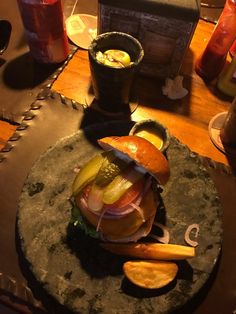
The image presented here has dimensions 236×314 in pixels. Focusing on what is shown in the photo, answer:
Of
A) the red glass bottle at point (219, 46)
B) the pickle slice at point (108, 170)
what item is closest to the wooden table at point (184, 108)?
the red glass bottle at point (219, 46)

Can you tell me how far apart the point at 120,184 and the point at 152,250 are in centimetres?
20

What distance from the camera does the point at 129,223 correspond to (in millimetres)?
859

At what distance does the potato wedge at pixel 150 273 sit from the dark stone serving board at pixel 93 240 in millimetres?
27

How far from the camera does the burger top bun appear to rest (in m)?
0.83

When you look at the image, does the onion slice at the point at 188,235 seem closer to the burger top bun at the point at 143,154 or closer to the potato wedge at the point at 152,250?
the potato wedge at the point at 152,250

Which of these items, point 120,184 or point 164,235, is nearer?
point 120,184

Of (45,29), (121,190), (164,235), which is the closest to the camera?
(121,190)

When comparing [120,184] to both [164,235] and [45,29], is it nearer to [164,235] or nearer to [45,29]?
[164,235]

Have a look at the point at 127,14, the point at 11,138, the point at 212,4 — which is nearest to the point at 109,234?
the point at 11,138

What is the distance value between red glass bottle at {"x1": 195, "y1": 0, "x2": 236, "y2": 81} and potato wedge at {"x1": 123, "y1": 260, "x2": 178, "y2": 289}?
Result: 820 millimetres

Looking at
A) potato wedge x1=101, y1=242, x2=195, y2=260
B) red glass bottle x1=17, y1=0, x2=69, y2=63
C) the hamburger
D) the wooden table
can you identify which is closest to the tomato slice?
the hamburger

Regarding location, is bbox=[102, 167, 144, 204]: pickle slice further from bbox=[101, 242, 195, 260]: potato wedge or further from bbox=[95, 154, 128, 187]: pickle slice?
bbox=[101, 242, 195, 260]: potato wedge

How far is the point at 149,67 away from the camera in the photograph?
1.30 m

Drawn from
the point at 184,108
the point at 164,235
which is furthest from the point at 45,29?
the point at 164,235
